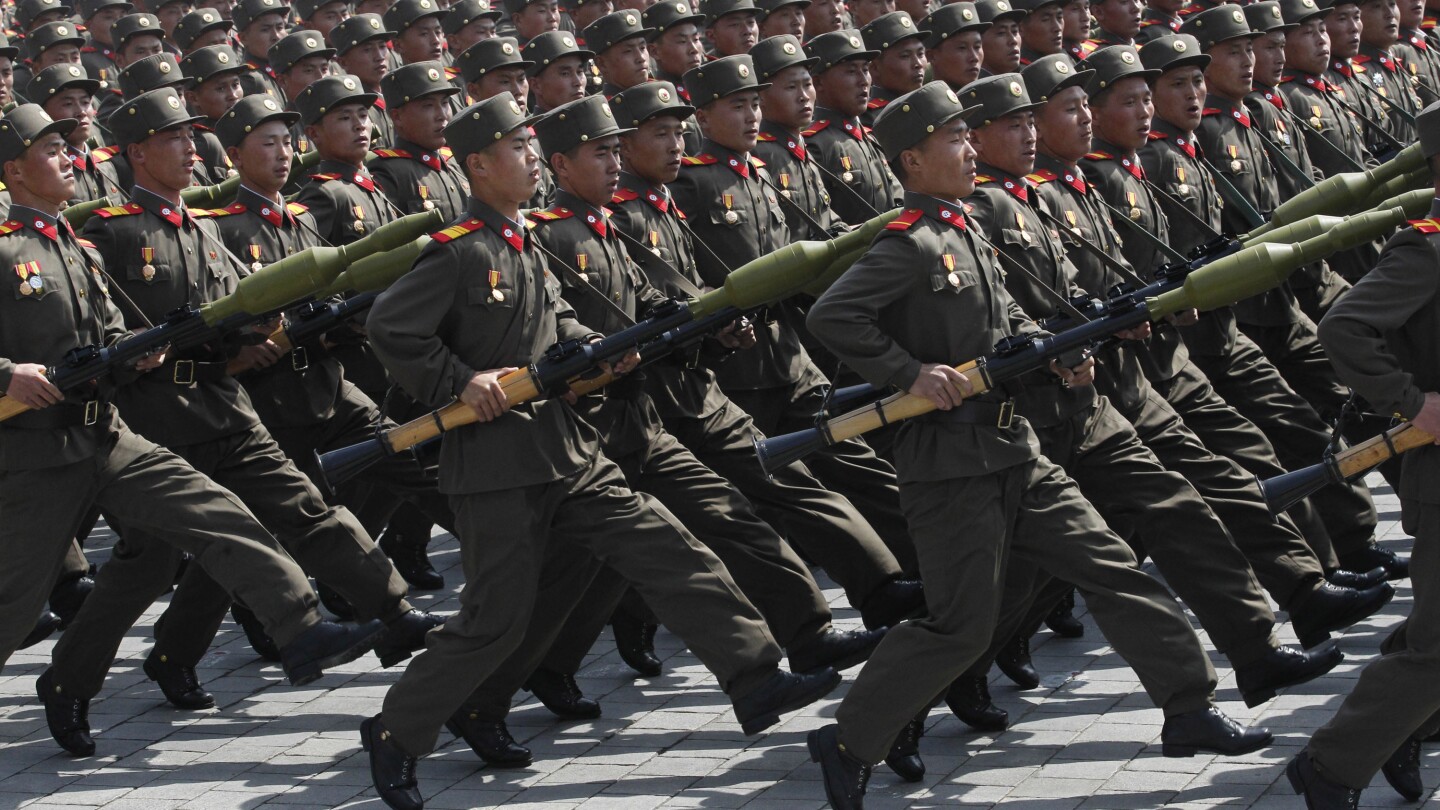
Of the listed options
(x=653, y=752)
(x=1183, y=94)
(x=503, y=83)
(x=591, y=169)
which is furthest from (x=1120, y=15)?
(x=653, y=752)

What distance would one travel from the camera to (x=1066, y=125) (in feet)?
27.6

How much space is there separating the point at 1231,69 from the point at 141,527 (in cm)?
516

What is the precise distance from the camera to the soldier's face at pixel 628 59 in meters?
11.7

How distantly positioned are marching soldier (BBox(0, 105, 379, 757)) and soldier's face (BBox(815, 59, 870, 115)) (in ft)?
13.1

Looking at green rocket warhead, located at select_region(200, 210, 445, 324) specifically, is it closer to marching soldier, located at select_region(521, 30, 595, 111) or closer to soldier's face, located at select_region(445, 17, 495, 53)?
marching soldier, located at select_region(521, 30, 595, 111)

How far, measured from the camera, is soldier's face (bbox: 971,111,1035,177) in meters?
7.84

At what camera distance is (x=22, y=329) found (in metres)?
7.71

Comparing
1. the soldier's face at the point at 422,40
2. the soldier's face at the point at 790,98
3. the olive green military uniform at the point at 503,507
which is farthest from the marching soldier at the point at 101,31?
the olive green military uniform at the point at 503,507

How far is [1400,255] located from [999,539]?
Result: 1.42 m

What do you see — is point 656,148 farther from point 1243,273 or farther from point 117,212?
point 1243,273

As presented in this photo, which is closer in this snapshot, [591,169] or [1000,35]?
[591,169]

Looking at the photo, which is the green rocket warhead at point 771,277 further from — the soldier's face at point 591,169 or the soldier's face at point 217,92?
the soldier's face at point 217,92

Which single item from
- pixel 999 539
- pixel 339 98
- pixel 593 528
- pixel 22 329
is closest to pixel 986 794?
pixel 999 539

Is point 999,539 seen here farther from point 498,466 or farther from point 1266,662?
point 498,466
